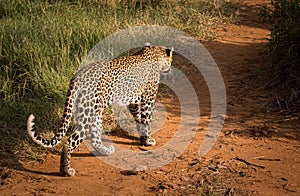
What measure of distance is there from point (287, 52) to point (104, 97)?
9.45 ft

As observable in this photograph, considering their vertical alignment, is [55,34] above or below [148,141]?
above

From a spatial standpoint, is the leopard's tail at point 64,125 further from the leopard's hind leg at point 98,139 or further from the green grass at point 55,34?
the green grass at point 55,34

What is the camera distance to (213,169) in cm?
475

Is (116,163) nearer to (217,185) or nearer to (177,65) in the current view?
(217,185)

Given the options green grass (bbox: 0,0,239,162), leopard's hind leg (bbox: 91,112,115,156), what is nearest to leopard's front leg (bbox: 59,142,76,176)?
leopard's hind leg (bbox: 91,112,115,156)

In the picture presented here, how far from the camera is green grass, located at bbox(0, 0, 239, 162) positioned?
5.93m

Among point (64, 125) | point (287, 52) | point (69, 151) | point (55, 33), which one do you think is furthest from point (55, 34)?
point (287, 52)

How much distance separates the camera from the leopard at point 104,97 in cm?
471

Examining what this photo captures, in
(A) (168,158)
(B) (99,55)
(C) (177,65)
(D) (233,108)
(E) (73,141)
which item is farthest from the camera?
(C) (177,65)

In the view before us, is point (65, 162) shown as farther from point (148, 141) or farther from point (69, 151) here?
point (148, 141)

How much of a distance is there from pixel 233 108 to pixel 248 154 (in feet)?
3.92

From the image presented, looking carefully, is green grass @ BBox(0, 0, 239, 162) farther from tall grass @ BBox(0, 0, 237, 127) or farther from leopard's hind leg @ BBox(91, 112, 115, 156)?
leopard's hind leg @ BBox(91, 112, 115, 156)

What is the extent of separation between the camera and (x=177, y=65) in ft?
25.1

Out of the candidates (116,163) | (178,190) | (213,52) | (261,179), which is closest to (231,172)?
(261,179)
